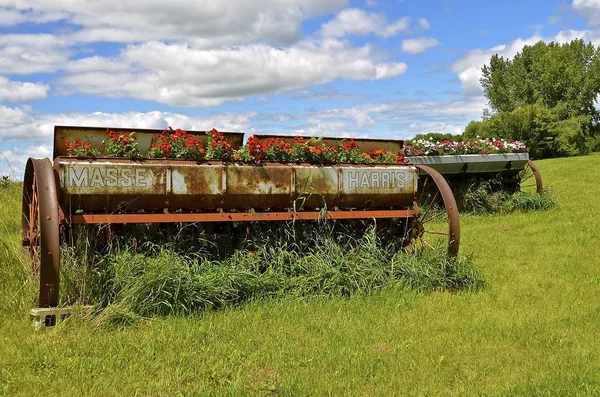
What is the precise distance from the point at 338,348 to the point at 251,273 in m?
1.78

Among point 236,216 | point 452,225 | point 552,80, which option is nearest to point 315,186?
point 236,216

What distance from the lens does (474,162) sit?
48.4ft

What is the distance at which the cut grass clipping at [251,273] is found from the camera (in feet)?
19.8

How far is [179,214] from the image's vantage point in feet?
22.3

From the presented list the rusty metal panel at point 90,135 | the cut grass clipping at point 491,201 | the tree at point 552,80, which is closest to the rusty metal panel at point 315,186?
the rusty metal panel at point 90,135

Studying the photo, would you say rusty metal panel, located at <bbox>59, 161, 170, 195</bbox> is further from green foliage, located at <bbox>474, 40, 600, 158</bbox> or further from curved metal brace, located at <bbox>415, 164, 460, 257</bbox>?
green foliage, located at <bbox>474, 40, 600, 158</bbox>

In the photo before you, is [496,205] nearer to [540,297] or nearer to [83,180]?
[540,297]

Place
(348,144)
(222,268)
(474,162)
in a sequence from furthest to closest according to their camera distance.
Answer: (474,162), (348,144), (222,268)

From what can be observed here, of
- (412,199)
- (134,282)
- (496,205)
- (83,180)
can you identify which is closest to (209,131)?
(83,180)

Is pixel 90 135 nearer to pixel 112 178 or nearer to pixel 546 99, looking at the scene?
pixel 112 178

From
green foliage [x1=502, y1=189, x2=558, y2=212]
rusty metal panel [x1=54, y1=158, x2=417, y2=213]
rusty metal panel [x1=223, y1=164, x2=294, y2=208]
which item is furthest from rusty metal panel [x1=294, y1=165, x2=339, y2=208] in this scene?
green foliage [x1=502, y1=189, x2=558, y2=212]

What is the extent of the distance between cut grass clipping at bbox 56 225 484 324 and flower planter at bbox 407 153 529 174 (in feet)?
20.5

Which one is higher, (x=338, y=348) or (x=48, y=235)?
(x=48, y=235)

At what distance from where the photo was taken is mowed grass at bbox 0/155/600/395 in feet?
14.9
